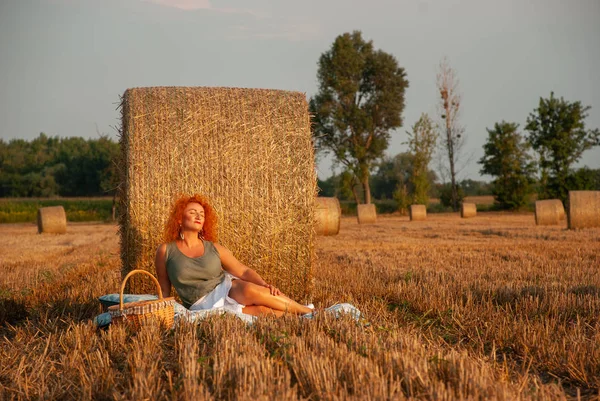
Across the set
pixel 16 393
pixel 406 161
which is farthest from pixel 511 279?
pixel 406 161

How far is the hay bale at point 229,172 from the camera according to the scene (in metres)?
6.15

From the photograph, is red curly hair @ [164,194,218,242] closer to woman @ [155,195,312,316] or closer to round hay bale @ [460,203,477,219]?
woman @ [155,195,312,316]

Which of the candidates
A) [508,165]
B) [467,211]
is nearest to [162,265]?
[467,211]

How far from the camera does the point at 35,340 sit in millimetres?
4293

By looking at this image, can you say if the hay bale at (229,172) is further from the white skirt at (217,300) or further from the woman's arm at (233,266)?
the white skirt at (217,300)

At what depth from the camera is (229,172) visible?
20.7 ft

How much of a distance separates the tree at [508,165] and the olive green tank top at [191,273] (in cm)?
3501

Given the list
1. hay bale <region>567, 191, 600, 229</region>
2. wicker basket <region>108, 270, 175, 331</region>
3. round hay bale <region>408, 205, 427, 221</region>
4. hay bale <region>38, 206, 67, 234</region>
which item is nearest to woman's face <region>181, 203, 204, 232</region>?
wicker basket <region>108, 270, 175, 331</region>

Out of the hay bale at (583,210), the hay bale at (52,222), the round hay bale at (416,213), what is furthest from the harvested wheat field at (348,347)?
the round hay bale at (416,213)

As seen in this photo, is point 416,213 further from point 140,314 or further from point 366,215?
point 140,314

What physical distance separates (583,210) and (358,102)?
1110 inches

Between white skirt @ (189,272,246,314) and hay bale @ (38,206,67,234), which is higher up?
hay bale @ (38,206,67,234)

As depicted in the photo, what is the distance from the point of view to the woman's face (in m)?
5.46

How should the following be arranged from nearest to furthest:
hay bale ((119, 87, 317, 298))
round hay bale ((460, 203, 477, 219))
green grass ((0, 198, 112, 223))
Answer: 1. hay bale ((119, 87, 317, 298))
2. round hay bale ((460, 203, 477, 219))
3. green grass ((0, 198, 112, 223))
